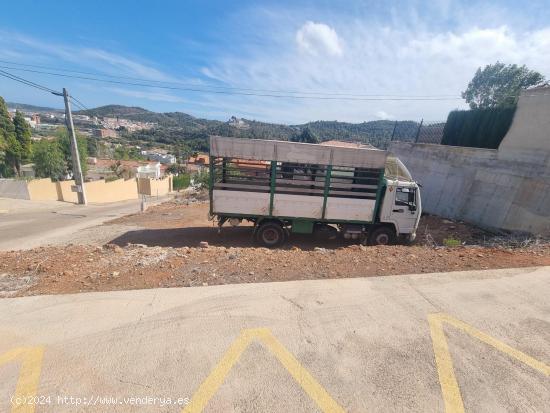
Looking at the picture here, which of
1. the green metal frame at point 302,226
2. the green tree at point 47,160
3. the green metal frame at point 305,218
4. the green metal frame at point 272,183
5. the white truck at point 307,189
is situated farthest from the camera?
the green tree at point 47,160

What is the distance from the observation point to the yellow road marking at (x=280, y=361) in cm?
241

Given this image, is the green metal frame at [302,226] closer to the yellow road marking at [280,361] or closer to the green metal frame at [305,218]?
the green metal frame at [305,218]

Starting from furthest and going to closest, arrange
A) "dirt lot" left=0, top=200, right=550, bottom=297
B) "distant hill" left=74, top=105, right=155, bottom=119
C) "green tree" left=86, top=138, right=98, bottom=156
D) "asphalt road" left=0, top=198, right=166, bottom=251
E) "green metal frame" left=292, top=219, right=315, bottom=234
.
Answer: "distant hill" left=74, top=105, right=155, bottom=119 < "green tree" left=86, top=138, right=98, bottom=156 < "asphalt road" left=0, top=198, right=166, bottom=251 < "green metal frame" left=292, top=219, right=315, bottom=234 < "dirt lot" left=0, top=200, right=550, bottom=297

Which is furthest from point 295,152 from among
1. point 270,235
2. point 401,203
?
point 401,203

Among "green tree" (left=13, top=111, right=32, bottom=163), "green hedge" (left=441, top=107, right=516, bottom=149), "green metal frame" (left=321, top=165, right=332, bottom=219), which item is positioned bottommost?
"green tree" (left=13, top=111, right=32, bottom=163)

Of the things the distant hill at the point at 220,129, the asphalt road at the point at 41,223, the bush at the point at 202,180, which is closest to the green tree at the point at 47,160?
the bush at the point at 202,180

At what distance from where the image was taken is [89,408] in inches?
91.9

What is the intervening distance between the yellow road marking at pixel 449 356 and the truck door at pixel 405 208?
5126 mm

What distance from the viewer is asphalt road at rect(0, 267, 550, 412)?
249cm

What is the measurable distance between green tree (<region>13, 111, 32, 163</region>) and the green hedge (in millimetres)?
43045

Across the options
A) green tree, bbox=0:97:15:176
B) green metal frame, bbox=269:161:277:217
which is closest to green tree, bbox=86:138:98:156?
green tree, bbox=0:97:15:176

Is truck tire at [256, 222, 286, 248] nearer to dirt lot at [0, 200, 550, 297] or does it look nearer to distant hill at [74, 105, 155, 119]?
dirt lot at [0, 200, 550, 297]

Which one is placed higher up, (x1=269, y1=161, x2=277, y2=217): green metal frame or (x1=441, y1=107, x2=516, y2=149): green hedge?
(x1=441, y1=107, x2=516, y2=149): green hedge

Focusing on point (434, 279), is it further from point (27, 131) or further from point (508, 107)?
point (27, 131)
